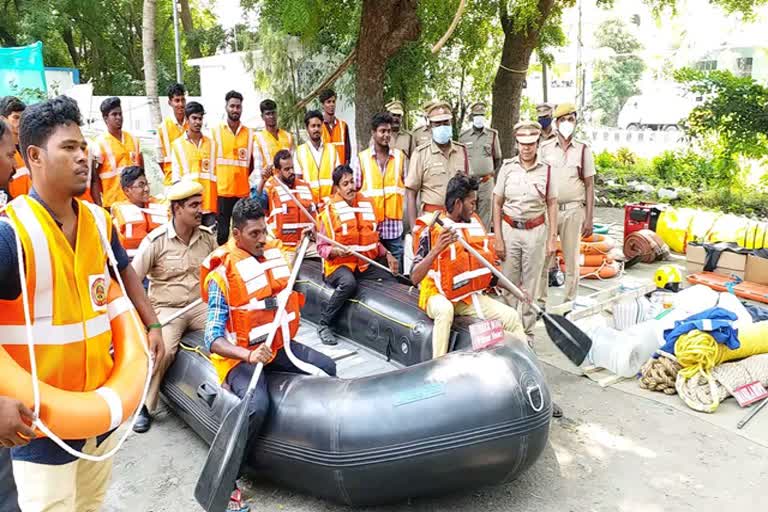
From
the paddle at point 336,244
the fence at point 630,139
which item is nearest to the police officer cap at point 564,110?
the paddle at point 336,244

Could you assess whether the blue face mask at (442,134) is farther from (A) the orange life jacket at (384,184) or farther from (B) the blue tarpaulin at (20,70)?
(B) the blue tarpaulin at (20,70)

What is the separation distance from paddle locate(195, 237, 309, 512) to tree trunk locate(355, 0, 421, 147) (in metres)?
4.98

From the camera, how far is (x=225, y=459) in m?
3.08

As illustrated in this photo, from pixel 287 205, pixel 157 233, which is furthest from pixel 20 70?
pixel 157 233

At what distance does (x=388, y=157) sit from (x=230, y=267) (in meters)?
2.83

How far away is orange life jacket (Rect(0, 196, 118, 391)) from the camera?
201 cm

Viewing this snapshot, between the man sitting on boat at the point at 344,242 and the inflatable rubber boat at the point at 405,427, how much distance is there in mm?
1797

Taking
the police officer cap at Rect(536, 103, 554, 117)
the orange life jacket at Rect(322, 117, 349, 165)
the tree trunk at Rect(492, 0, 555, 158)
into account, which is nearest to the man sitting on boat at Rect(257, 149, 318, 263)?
the orange life jacket at Rect(322, 117, 349, 165)

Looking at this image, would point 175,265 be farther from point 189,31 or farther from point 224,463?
point 189,31

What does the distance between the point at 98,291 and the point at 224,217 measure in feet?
15.0

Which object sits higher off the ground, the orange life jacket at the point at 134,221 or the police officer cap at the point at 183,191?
the police officer cap at the point at 183,191

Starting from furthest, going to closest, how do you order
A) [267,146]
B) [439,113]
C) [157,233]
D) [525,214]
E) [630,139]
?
1. [630,139]
2. [267,146]
3. [439,113]
4. [525,214]
5. [157,233]

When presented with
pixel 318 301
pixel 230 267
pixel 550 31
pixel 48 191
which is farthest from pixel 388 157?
pixel 550 31

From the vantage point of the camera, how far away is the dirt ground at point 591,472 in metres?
3.46
